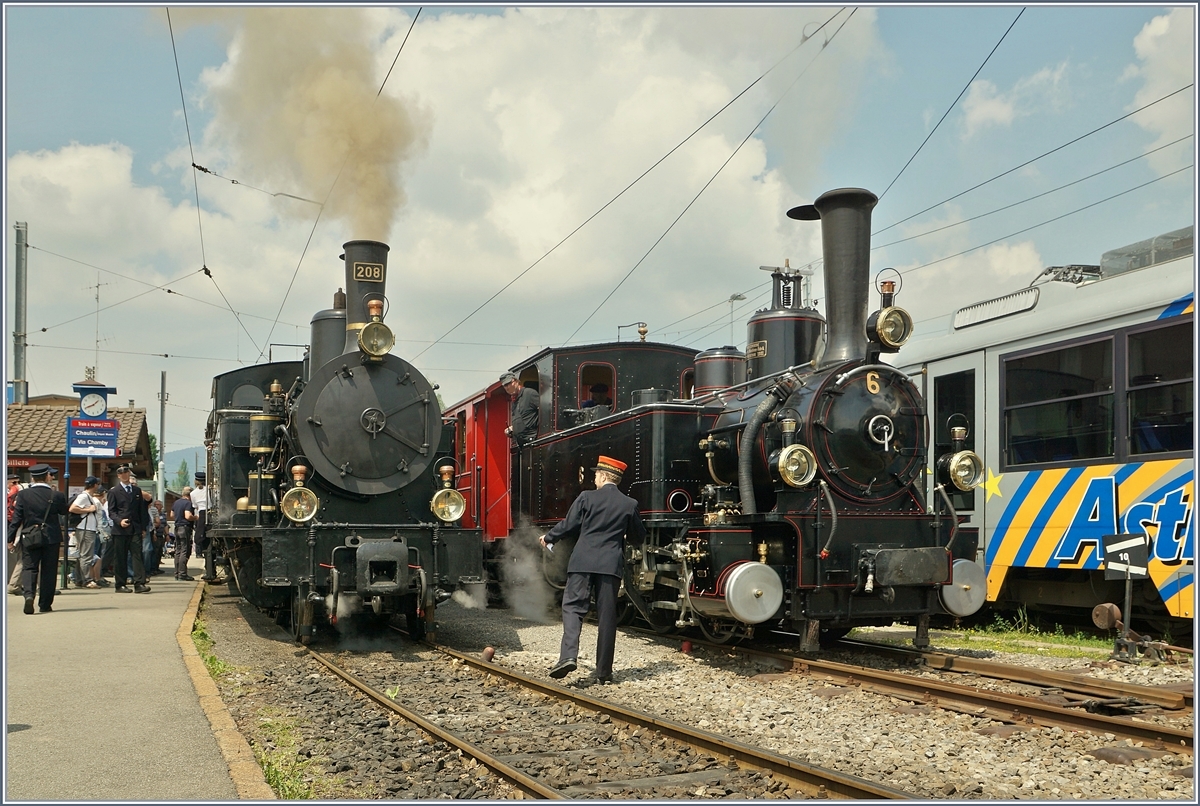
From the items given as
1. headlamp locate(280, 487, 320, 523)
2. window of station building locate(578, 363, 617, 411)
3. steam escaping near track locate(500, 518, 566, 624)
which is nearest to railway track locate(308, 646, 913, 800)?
headlamp locate(280, 487, 320, 523)

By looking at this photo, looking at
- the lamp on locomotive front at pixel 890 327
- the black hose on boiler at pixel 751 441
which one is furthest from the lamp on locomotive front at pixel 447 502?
the lamp on locomotive front at pixel 890 327

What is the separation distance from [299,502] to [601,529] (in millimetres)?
2642

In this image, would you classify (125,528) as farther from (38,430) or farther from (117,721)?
(38,430)

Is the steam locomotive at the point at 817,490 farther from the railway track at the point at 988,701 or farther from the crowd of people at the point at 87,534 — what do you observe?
the crowd of people at the point at 87,534

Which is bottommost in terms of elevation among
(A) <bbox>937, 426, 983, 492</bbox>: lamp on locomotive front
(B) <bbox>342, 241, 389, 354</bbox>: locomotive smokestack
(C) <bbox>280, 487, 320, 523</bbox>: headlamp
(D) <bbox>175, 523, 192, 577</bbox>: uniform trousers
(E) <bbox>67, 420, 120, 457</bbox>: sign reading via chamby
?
(D) <bbox>175, 523, 192, 577</bbox>: uniform trousers

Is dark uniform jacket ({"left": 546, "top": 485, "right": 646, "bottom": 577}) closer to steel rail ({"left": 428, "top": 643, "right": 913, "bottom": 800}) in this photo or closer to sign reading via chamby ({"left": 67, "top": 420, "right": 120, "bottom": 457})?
steel rail ({"left": 428, "top": 643, "right": 913, "bottom": 800})

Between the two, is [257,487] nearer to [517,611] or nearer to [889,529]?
[517,611]

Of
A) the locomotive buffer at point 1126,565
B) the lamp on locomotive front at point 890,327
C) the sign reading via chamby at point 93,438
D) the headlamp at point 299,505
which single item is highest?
the lamp on locomotive front at point 890,327

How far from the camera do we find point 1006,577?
1035 centimetres

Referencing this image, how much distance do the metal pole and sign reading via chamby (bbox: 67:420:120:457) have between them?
1184mm

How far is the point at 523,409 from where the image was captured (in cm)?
1122

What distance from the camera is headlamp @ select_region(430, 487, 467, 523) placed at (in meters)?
8.90

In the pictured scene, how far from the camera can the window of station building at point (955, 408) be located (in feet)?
34.3

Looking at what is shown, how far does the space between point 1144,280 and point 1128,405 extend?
3.64ft
